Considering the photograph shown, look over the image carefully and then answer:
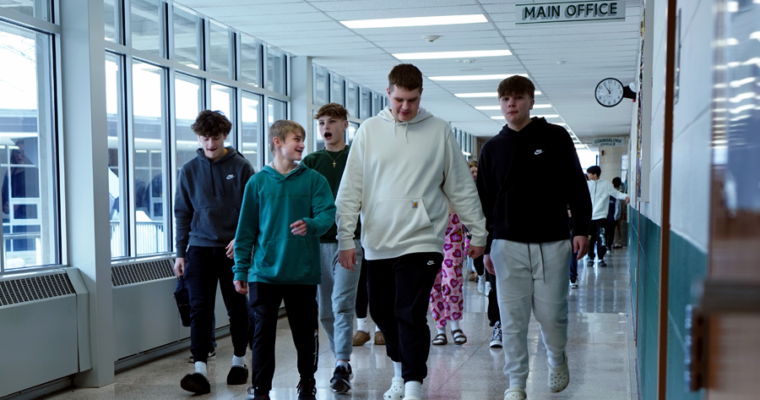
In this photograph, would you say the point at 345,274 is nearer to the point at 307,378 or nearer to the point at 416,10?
the point at 307,378

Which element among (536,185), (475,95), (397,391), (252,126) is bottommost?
(397,391)

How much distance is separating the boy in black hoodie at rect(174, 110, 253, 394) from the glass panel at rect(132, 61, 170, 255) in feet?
5.25

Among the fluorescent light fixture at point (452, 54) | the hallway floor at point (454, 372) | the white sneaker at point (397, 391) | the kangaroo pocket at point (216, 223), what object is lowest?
the hallway floor at point (454, 372)

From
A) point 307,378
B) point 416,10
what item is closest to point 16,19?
point 307,378

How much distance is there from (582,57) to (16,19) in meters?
7.01

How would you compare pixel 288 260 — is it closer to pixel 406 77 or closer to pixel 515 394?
pixel 406 77

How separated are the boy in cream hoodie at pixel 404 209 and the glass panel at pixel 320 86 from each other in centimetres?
737

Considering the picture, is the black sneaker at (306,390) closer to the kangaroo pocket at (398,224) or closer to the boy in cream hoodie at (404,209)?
the boy in cream hoodie at (404,209)

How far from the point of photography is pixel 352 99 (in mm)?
12750

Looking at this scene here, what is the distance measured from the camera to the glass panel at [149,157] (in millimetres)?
6121

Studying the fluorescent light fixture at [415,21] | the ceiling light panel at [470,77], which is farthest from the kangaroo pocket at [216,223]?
the ceiling light panel at [470,77]

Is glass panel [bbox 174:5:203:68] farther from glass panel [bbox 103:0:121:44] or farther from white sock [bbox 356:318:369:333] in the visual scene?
white sock [bbox 356:318:369:333]

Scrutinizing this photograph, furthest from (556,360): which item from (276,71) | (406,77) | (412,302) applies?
(276,71)

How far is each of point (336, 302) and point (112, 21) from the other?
303 centimetres
